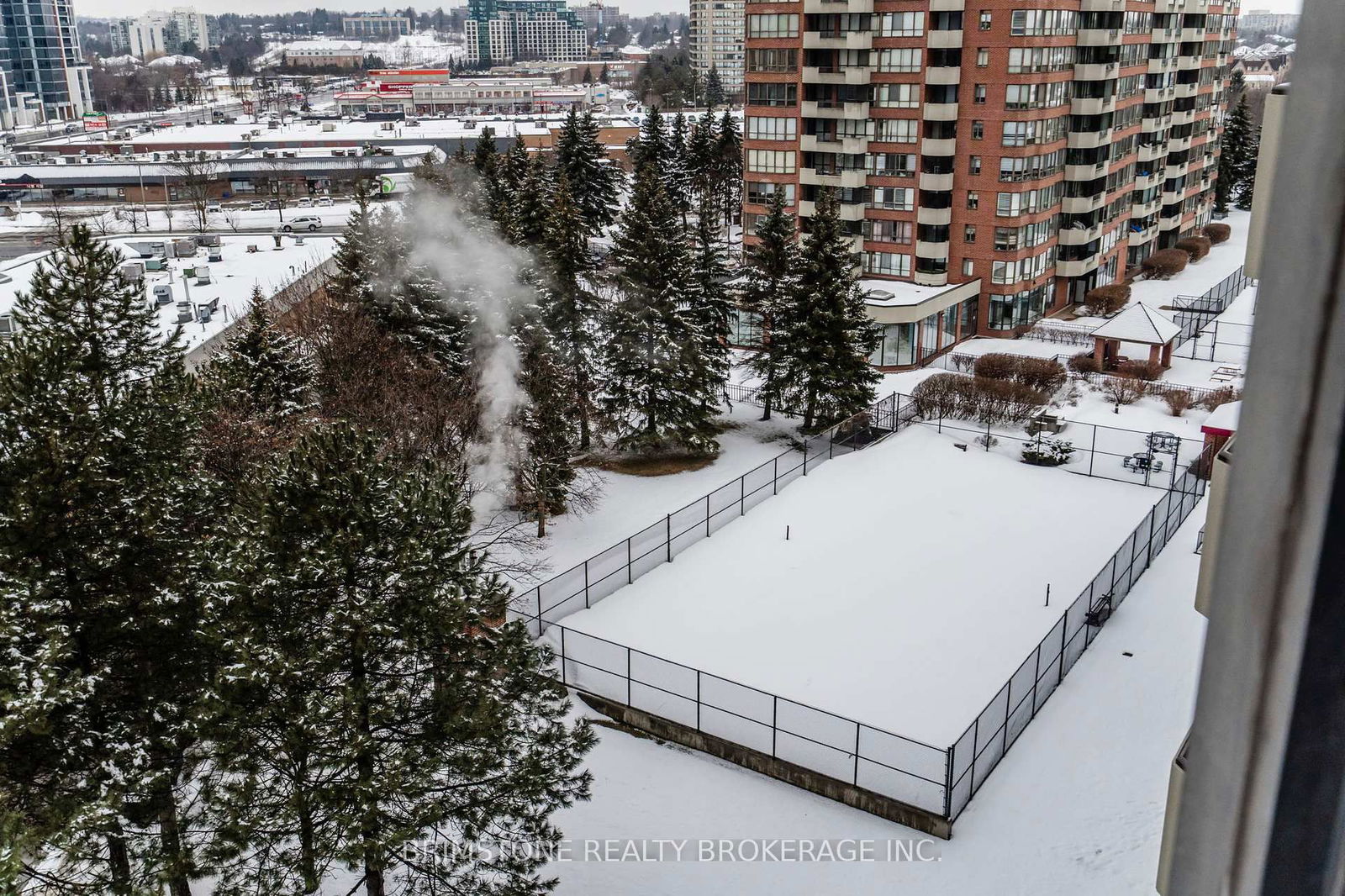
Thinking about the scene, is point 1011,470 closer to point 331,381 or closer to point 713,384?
point 713,384

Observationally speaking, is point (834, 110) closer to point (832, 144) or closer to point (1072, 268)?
point (832, 144)

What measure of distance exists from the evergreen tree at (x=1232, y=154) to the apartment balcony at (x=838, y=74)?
4489 cm

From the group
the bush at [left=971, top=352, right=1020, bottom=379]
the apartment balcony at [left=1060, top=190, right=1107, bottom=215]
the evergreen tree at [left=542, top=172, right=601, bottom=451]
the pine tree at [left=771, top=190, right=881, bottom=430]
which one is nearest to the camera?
the evergreen tree at [left=542, top=172, right=601, bottom=451]

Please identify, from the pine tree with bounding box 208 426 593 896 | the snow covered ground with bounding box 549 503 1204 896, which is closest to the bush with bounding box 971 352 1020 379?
the snow covered ground with bounding box 549 503 1204 896

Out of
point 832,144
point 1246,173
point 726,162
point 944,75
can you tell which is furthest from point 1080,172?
point 1246,173

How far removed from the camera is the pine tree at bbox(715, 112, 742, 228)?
8294 centimetres

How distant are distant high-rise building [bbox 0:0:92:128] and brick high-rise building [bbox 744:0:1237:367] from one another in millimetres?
177314

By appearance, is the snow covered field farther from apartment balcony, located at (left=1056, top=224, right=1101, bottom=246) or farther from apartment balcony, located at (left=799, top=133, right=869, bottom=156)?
apartment balcony, located at (left=1056, top=224, right=1101, bottom=246)

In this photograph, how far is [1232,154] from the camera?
274 ft

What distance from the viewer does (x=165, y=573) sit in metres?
15.7

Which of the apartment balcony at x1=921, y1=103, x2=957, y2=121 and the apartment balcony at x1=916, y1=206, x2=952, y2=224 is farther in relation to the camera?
the apartment balcony at x1=916, y1=206, x2=952, y2=224

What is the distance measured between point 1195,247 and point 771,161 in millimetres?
30802

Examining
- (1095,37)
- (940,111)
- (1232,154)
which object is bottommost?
(1232,154)

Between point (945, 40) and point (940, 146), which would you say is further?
point (940, 146)
